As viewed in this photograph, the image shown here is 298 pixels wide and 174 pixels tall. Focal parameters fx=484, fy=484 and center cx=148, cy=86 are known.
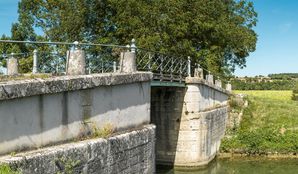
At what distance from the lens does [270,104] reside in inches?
1356

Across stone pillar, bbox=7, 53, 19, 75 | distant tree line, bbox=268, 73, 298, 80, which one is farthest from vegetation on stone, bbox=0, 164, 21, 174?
distant tree line, bbox=268, 73, 298, 80

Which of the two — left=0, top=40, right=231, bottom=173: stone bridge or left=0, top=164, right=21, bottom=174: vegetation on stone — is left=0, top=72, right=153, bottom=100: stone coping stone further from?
left=0, top=164, right=21, bottom=174: vegetation on stone

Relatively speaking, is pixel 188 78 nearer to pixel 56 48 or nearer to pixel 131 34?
pixel 131 34

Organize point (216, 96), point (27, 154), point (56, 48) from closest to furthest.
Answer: point (27, 154), point (216, 96), point (56, 48)

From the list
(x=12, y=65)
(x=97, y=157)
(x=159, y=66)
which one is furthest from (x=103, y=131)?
(x=159, y=66)

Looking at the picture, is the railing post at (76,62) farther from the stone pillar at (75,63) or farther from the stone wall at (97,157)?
the stone wall at (97,157)

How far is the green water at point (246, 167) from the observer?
2395 centimetres

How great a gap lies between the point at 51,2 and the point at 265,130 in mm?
17706

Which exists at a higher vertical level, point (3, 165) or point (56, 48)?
point (56, 48)

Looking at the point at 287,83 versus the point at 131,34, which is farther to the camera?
the point at 287,83

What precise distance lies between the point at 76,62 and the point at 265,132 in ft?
67.1

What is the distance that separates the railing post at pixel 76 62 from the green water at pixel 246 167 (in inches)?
505

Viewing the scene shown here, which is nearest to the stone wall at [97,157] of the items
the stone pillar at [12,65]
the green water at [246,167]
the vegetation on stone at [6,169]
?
the vegetation on stone at [6,169]

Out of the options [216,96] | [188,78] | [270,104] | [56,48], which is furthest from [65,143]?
[270,104]
